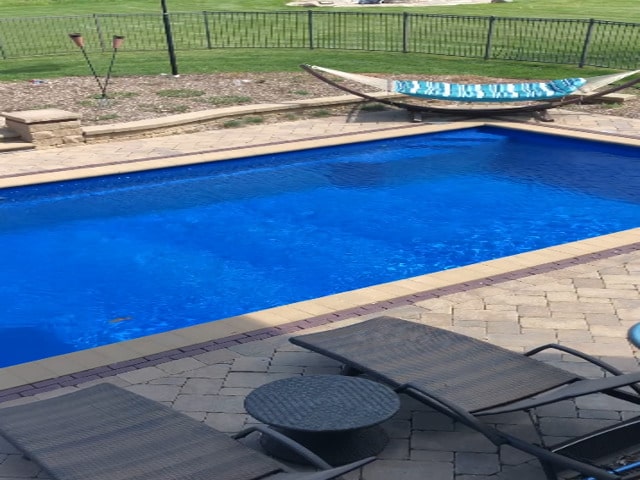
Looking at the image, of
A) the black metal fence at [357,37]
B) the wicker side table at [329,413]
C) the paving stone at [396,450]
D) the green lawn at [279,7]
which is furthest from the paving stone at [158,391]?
the green lawn at [279,7]

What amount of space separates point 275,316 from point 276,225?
418 cm

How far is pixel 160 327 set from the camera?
811 centimetres

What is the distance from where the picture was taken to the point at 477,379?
481 centimetres

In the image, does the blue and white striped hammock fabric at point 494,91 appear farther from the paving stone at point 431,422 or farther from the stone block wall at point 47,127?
the paving stone at point 431,422

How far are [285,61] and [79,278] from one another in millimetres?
11913

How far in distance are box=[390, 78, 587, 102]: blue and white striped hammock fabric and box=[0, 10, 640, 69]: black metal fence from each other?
4257mm

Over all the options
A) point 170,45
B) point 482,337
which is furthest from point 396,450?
point 170,45

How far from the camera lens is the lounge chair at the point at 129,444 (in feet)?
12.9

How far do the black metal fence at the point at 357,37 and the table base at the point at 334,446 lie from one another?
618 inches

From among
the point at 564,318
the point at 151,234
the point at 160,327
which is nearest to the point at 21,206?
the point at 151,234

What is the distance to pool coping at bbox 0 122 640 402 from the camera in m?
5.86

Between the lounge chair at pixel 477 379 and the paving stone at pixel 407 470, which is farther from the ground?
the lounge chair at pixel 477 379

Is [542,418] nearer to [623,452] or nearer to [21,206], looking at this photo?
[623,452]

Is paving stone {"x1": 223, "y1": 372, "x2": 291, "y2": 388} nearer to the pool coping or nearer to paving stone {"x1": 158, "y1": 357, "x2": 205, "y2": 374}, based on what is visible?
paving stone {"x1": 158, "y1": 357, "x2": 205, "y2": 374}
